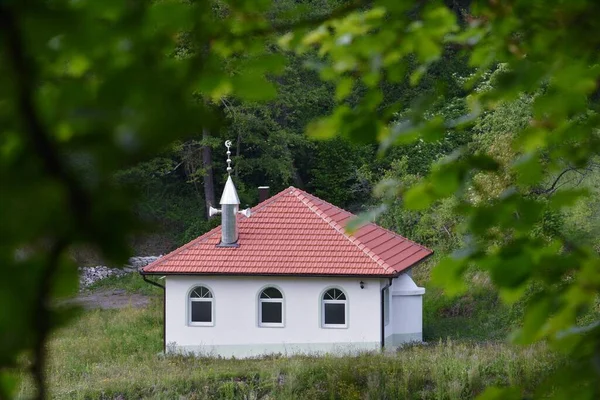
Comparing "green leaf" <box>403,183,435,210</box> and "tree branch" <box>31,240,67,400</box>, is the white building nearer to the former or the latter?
"green leaf" <box>403,183,435,210</box>

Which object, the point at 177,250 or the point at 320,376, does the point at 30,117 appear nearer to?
the point at 320,376

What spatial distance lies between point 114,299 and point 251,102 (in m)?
23.9

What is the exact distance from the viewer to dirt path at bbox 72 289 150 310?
23312mm

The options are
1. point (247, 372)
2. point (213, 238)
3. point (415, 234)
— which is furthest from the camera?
point (415, 234)

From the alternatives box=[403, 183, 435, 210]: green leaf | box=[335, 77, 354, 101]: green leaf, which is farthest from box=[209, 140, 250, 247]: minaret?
box=[403, 183, 435, 210]: green leaf

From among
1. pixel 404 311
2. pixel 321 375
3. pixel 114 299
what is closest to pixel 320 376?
pixel 321 375

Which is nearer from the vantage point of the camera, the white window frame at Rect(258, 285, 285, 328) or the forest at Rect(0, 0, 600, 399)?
the forest at Rect(0, 0, 600, 399)

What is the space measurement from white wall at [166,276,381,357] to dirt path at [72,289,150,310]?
5559mm

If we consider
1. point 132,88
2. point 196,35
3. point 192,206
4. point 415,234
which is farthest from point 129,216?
point 192,206

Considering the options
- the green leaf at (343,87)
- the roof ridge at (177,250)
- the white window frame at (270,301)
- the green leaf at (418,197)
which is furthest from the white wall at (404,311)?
the green leaf at (418,197)

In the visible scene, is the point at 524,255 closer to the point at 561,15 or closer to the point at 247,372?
the point at 561,15

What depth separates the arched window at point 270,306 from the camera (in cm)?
1783

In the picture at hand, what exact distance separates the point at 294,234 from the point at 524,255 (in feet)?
56.8

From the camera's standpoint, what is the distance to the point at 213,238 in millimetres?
18766
